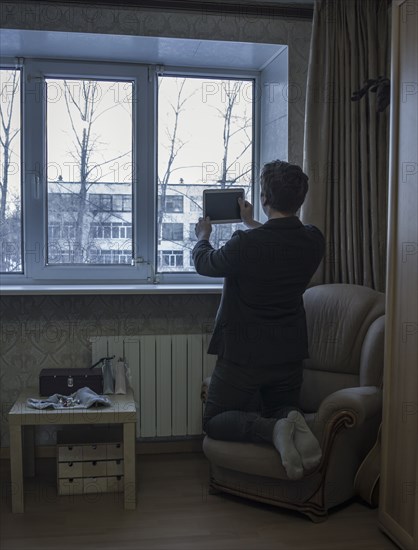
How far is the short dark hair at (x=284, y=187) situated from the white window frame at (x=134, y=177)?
1.07m

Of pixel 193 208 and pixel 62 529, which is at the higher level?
pixel 193 208

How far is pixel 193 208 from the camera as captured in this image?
3668 millimetres

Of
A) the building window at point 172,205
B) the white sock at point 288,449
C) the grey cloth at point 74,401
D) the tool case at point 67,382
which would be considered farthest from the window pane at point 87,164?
the white sock at point 288,449

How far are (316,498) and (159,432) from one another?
1077 millimetres

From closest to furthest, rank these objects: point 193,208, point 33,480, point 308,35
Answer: point 33,480 < point 308,35 < point 193,208

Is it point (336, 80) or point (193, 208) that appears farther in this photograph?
point (193, 208)

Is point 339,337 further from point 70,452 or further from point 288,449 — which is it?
point 70,452

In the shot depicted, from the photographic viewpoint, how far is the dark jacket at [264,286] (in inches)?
103

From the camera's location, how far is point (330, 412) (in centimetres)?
258

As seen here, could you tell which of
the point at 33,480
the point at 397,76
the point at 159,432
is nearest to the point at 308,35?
the point at 397,76

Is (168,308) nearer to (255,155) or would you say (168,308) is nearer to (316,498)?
(255,155)

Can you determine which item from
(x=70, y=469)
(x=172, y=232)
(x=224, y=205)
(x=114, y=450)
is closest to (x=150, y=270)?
(x=172, y=232)

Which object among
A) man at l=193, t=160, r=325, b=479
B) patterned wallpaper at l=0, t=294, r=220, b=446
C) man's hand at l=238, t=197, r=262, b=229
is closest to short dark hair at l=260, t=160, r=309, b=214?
man at l=193, t=160, r=325, b=479

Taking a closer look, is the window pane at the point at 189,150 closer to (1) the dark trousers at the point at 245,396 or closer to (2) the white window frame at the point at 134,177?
(2) the white window frame at the point at 134,177
